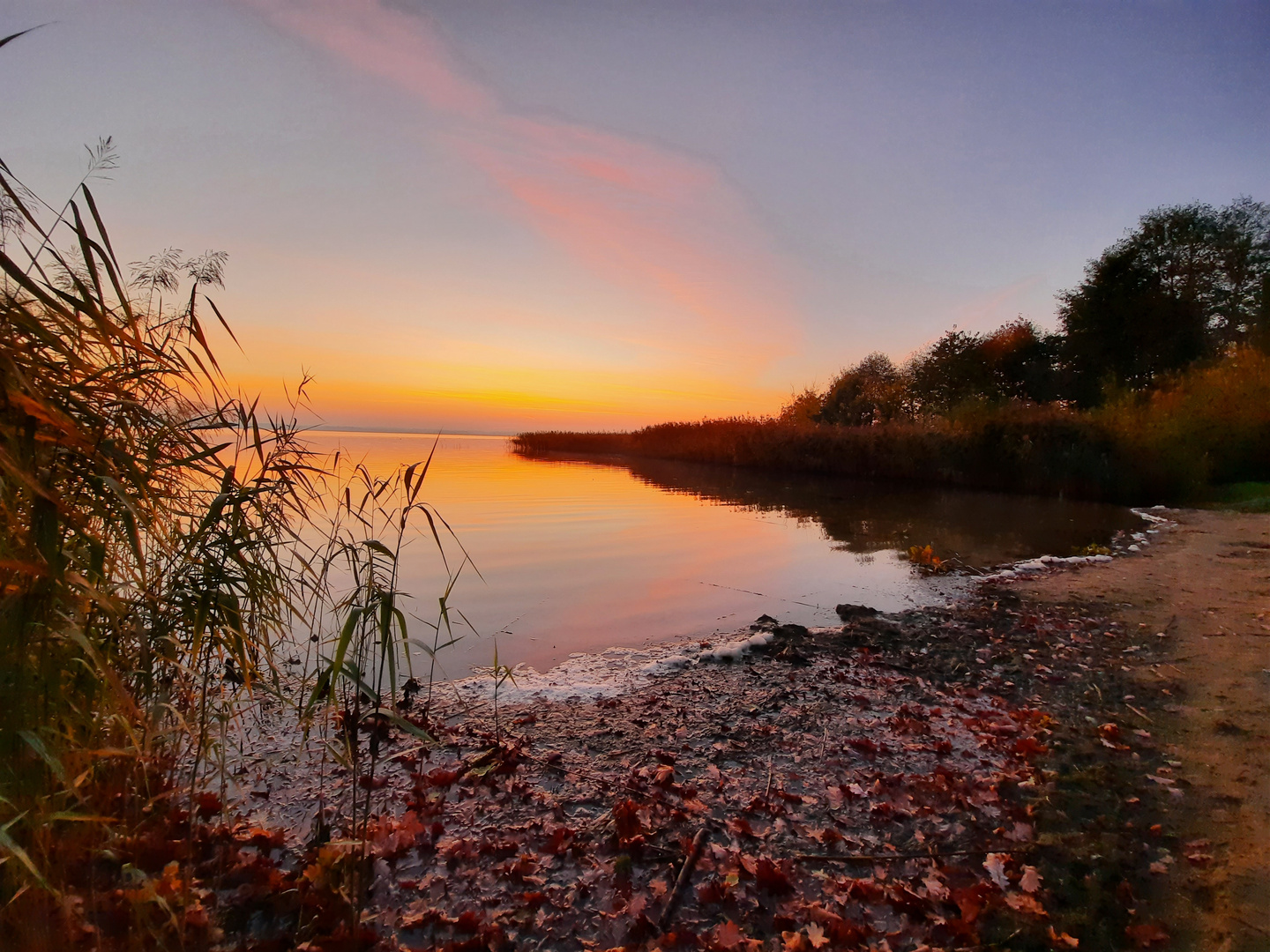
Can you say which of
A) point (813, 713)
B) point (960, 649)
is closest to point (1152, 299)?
point (960, 649)

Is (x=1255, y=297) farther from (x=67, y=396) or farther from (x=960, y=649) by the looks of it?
(x=67, y=396)

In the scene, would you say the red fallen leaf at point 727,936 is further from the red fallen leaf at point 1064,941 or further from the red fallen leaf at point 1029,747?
the red fallen leaf at point 1029,747

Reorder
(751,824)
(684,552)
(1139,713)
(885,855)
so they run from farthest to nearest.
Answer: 1. (684,552)
2. (1139,713)
3. (751,824)
4. (885,855)

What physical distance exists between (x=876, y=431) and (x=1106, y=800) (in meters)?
28.3

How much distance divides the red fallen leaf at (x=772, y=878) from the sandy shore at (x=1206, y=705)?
63.0 inches

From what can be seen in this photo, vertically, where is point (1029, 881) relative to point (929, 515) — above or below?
below

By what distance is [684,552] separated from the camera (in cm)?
1205

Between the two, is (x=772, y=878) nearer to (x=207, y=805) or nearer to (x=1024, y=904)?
(x=1024, y=904)

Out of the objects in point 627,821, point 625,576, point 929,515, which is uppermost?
point 929,515

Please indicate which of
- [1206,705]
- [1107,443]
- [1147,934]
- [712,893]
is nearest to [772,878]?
[712,893]

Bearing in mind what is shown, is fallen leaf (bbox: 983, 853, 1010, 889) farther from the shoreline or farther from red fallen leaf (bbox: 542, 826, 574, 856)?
red fallen leaf (bbox: 542, 826, 574, 856)

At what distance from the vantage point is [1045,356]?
45812 millimetres

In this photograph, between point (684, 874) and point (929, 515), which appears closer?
point (684, 874)

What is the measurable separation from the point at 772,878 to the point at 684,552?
9.27 m
